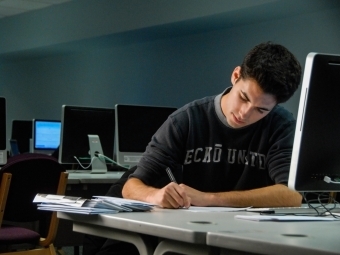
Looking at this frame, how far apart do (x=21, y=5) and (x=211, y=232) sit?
26.4ft

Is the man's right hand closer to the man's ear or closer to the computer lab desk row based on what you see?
the man's ear

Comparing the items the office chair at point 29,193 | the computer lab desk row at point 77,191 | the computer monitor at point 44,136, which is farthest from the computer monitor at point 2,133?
the computer monitor at point 44,136

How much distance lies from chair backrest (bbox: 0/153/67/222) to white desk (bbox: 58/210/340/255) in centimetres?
169

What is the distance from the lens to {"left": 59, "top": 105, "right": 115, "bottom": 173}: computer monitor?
198 inches

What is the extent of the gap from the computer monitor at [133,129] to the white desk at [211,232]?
297 centimetres

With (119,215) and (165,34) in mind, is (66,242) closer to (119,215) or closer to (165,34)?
(119,215)

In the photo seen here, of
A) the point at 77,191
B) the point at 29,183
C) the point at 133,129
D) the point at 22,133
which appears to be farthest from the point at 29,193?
the point at 22,133

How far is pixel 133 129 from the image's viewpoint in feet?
16.1

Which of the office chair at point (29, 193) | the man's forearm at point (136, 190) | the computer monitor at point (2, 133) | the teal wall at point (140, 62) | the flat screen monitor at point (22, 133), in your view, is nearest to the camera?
the man's forearm at point (136, 190)

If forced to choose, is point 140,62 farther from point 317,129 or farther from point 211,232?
point 211,232

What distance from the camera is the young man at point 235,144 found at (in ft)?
7.25

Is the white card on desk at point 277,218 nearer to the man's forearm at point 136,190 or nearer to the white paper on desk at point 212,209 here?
the white paper on desk at point 212,209

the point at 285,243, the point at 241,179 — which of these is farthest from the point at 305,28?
the point at 285,243

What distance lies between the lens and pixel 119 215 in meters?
1.75
